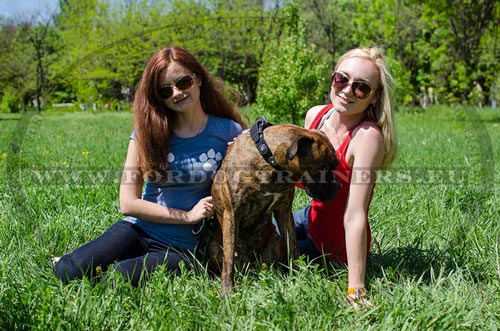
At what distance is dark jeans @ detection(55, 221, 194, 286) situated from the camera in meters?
3.07

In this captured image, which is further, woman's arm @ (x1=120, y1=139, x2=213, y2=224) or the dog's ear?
woman's arm @ (x1=120, y1=139, x2=213, y2=224)

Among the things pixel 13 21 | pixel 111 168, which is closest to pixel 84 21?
pixel 13 21

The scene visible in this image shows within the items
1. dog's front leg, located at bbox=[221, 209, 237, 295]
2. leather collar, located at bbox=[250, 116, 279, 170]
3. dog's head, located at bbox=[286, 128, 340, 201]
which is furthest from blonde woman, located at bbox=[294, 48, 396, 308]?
dog's front leg, located at bbox=[221, 209, 237, 295]

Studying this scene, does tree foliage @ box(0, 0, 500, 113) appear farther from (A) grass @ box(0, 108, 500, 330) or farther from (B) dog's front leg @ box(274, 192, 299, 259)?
(B) dog's front leg @ box(274, 192, 299, 259)

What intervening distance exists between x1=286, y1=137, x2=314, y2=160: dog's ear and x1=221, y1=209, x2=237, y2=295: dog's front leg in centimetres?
51

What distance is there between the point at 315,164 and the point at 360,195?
13.8 inches

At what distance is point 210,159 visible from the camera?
3.25 metres

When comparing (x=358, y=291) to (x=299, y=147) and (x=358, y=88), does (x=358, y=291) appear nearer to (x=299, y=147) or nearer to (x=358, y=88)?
(x=299, y=147)

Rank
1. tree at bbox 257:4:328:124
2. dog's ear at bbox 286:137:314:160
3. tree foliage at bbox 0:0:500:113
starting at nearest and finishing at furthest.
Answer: dog's ear at bbox 286:137:314:160 < tree at bbox 257:4:328:124 < tree foliage at bbox 0:0:500:113

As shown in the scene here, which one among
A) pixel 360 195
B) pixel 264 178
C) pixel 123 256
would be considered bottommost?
pixel 123 256

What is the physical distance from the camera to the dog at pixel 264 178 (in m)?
2.73

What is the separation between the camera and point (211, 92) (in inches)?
139

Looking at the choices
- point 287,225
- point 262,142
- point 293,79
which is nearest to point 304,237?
point 287,225

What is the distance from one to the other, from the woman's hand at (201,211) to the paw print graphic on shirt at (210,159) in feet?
0.67
